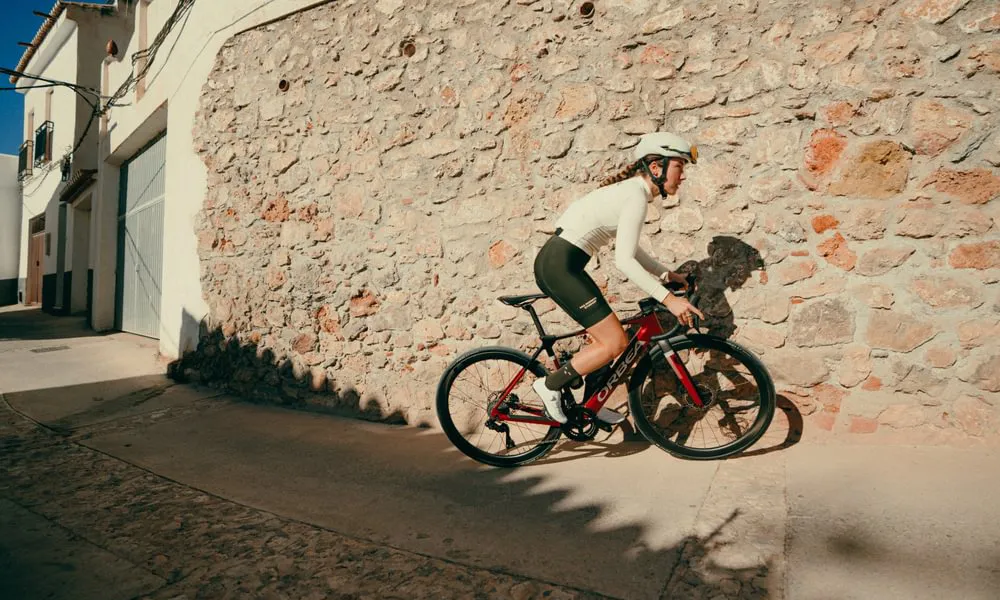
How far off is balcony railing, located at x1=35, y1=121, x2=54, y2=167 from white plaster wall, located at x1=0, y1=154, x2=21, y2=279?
3.31m

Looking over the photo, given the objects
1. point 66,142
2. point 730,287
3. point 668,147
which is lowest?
point 730,287

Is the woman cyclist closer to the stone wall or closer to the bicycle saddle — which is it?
the bicycle saddle

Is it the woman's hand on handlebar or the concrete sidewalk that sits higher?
the woman's hand on handlebar

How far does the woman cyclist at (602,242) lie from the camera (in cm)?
311

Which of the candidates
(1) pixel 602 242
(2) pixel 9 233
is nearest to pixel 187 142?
(1) pixel 602 242

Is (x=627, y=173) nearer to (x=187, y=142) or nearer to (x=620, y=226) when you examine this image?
(x=620, y=226)

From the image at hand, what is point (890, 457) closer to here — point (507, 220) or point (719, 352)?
point (719, 352)

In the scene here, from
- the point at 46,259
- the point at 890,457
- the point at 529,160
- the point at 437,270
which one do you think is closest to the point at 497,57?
the point at 529,160

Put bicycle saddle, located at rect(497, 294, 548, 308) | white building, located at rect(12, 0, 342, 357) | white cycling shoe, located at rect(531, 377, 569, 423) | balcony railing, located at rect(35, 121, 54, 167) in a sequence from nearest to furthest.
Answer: white cycling shoe, located at rect(531, 377, 569, 423) < bicycle saddle, located at rect(497, 294, 548, 308) < white building, located at rect(12, 0, 342, 357) < balcony railing, located at rect(35, 121, 54, 167)

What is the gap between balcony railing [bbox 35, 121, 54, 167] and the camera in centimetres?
1545

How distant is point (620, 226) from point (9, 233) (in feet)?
72.5

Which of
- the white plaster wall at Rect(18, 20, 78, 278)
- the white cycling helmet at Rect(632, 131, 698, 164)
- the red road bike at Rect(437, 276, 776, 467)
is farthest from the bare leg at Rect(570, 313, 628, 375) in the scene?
the white plaster wall at Rect(18, 20, 78, 278)

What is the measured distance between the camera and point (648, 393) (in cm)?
379

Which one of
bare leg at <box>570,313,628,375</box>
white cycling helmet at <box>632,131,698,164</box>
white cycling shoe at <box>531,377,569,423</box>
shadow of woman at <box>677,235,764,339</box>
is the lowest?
white cycling shoe at <box>531,377,569,423</box>
